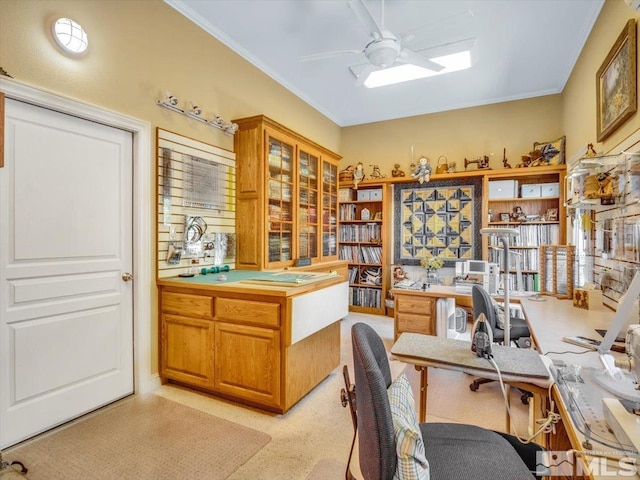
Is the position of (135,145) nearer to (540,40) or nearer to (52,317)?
(52,317)

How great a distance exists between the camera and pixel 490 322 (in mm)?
2730

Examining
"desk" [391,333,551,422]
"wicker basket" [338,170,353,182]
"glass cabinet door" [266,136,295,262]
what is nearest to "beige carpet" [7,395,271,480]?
"desk" [391,333,551,422]

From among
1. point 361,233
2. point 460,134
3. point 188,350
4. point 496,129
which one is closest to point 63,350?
point 188,350

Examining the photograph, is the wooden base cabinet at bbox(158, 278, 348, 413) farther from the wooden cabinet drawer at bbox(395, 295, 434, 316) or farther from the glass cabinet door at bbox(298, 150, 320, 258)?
the glass cabinet door at bbox(298, 150, 320, 258)

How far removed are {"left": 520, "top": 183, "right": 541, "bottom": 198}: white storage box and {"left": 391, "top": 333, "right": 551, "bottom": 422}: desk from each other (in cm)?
344

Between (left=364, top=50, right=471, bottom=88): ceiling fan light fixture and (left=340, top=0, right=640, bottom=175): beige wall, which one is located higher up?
(left=364, top=50, right=471, bottom=88): ceiling fan light fixture

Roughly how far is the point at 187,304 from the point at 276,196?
149cm

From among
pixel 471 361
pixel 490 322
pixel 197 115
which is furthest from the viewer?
pixel 197 115

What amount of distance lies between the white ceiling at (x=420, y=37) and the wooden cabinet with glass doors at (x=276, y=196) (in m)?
0.83

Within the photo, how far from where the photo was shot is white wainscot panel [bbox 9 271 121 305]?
203 centimetres

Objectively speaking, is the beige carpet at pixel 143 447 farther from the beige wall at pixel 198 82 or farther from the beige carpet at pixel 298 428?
the beige wall at pixel 198 82

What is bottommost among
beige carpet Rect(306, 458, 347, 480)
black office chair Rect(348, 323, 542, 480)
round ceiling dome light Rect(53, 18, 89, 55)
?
beige carpet Rect(306, 458, 347, 480)

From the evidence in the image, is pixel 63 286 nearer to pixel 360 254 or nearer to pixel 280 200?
pixel 280 200

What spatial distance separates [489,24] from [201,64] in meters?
2.68
